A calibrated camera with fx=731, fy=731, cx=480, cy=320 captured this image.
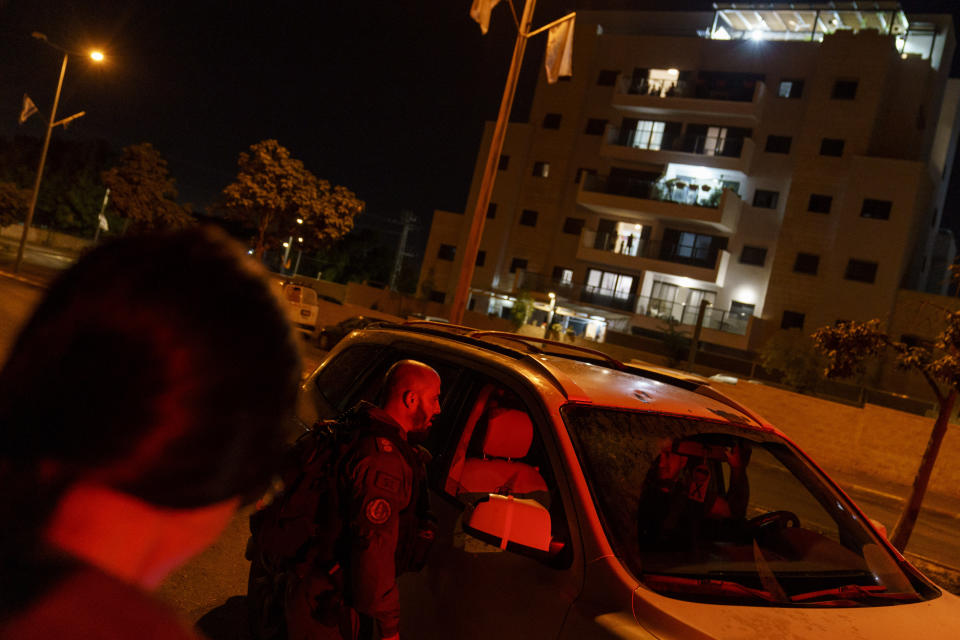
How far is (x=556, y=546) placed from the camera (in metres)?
2.42

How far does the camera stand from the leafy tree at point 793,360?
2898 cm

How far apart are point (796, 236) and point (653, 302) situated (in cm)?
752

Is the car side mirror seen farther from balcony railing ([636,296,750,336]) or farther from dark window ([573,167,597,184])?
dark window ([573,167,597,184])

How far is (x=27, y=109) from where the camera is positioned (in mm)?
26062

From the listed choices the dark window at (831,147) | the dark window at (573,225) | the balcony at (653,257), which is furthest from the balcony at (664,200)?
the dark window at (831,147)

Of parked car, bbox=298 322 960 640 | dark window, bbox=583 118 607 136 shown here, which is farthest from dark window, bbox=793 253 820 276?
parked car, bbox=298 322 960 640

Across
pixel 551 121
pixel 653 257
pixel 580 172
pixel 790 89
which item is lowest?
pixel 653 257

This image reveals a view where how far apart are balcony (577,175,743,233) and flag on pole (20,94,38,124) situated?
84.5 feet

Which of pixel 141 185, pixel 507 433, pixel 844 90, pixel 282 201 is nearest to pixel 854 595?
pixel 507 433

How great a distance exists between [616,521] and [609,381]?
80 cm

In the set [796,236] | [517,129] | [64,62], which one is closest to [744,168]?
[796,236]

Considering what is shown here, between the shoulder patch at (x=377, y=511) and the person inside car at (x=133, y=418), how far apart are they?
1615 millimetres

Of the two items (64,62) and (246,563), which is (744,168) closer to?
(64,62)

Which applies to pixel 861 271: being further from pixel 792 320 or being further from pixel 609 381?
pixel 609 381
